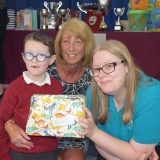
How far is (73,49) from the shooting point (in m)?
1.99

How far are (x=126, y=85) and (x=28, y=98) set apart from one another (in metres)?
0.49

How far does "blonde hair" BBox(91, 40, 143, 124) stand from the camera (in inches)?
54.9

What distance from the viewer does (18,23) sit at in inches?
145

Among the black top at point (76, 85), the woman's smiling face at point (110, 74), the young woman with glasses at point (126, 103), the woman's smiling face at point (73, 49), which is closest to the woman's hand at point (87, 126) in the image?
the young woman with glasses at point (126, 103)

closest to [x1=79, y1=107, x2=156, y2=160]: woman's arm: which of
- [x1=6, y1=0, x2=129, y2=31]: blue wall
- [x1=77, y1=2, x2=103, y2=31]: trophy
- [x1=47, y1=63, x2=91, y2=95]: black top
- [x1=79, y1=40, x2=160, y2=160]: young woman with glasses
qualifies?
[x1=79, y1=40, x2=160, y2=160]: young woman with glasses

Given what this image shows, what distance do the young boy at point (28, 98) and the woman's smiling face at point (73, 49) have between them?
1.27 ft

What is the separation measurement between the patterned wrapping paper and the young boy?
7.5 inches

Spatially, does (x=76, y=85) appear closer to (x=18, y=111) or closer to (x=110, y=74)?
(x=18, y=111)

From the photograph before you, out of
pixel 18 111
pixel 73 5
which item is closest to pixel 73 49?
pixel 18 111

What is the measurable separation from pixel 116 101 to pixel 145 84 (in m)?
0.18

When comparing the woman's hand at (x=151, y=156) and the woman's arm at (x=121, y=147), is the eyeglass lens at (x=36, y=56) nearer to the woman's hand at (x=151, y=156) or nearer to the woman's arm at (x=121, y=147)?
the woman's arm at (x=121, y=147)

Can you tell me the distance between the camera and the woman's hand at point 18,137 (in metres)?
1.50

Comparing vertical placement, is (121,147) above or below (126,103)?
below

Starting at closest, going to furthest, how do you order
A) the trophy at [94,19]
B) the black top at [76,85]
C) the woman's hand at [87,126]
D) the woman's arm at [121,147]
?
the woman's hand at [87,126], the woman's arm at [121,147], the black top at [76,85], the trophy at [94,19]
